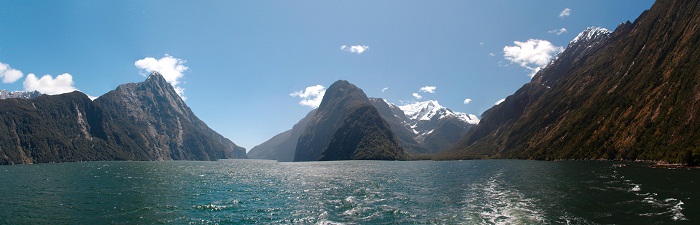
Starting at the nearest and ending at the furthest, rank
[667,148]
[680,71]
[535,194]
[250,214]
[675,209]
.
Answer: [675,209]
[250,214]
[535,194]
[667,148]
[680,71]

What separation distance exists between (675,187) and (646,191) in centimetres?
854

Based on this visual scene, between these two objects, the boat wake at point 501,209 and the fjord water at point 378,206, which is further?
the fjord water at point 378,206

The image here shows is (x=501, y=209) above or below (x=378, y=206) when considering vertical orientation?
below

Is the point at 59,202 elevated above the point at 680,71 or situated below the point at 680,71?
below

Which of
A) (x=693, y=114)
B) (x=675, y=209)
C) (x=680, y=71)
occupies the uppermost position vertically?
(x=680, y=71)

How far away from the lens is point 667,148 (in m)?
149

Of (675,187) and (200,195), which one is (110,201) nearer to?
(200,195)

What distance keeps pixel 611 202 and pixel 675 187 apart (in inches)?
948

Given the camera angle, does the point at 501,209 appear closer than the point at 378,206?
Yes

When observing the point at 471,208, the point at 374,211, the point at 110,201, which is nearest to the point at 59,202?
the point at 110,201

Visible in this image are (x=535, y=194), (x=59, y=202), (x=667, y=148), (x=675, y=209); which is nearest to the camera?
(x=675, y=209)

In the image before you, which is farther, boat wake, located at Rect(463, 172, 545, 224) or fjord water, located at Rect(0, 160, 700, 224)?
fjord water, located at Rect(0, 160, 700, 224)

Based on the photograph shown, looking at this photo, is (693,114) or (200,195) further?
(693,114)

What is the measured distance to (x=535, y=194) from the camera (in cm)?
7038
